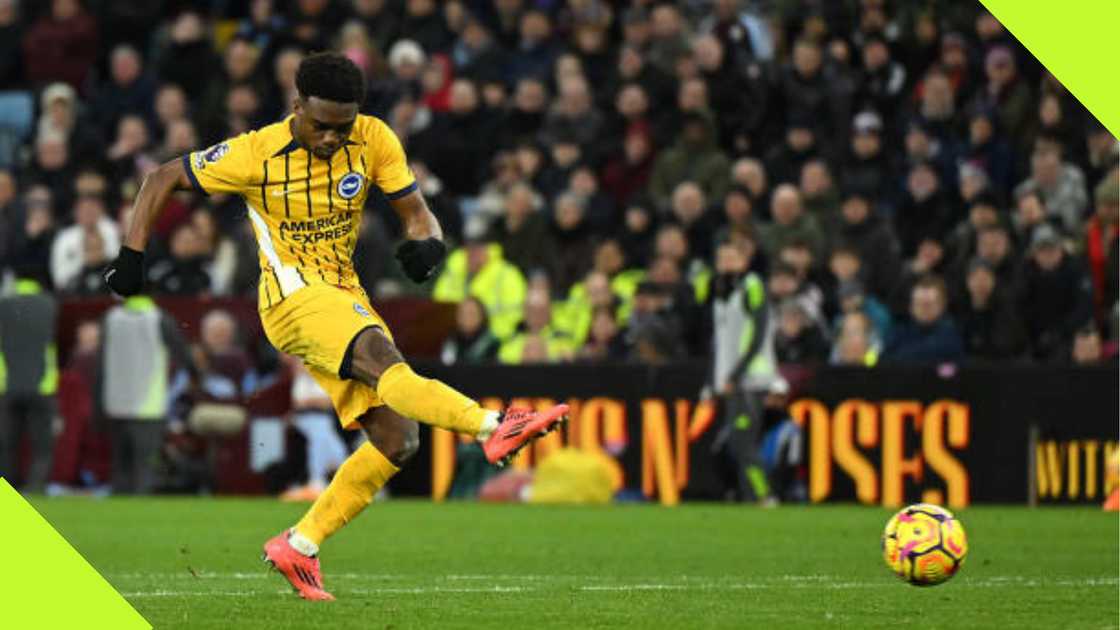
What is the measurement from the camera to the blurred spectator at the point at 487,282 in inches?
856

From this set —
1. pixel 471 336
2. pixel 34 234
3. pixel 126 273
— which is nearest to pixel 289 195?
pixel 126 273

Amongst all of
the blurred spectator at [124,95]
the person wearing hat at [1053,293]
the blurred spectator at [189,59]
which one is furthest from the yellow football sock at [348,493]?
the blurred spectator at [189,59]

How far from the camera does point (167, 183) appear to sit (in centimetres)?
1058

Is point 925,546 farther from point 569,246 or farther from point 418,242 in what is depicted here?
point 569,246

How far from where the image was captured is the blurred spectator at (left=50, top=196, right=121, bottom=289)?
2267 centimetres

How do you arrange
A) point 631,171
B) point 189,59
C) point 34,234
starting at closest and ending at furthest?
point 631,171 → point 34,234 → point 189,59

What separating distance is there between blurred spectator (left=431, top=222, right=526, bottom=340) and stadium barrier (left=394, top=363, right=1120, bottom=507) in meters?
1.28

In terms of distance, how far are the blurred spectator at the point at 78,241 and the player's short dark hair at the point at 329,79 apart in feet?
41.4

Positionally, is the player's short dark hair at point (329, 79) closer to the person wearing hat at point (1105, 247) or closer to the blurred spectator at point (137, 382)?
the person wearing hat at point (1105, 247)

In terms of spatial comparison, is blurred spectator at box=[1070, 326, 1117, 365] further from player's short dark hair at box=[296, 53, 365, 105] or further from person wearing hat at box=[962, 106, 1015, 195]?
player's short dark hair at box=[296, 53, 365, 105]

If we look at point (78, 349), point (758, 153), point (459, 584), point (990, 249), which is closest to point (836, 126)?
point (758, 153)

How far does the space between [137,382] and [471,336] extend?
295 cm

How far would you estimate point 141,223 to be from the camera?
10.4 meters

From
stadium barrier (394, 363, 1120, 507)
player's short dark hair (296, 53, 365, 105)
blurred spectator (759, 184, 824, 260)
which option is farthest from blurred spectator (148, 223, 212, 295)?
player's short dark hair (296, 53, 365, 105)
